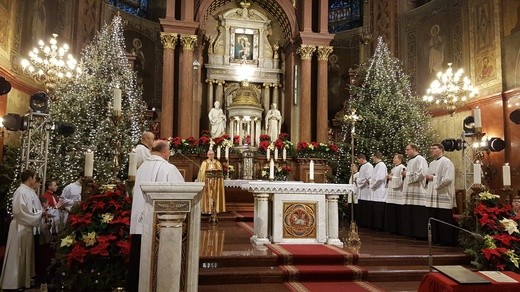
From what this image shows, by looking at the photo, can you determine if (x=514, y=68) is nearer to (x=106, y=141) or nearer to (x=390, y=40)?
(x=390, y=40)

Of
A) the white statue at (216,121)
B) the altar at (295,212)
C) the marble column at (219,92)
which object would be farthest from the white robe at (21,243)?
the marble column at (219,92)

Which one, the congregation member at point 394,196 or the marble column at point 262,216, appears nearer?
the marble column at point 262,216

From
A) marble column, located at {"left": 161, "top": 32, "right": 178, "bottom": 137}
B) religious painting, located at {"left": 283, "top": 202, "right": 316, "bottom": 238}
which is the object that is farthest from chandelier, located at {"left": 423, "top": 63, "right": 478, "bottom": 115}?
marble column, located at {"left": 161, "top": 32, "right": 178, "bottom": 137}

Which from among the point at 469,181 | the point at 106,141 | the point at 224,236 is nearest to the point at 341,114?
the point at 469,181

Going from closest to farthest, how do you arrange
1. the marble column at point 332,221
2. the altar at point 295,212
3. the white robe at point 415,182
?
the altar at point 295,212
the marble column at point 332,221
the white robe at point 415,182

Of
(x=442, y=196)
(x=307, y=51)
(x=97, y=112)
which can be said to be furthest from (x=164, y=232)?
(x=307, y=51)

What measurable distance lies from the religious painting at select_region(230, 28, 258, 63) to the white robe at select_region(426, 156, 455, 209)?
10.9 metres

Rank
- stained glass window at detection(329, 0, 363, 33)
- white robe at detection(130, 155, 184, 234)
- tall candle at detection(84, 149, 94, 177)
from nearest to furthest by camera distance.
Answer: white robe at detection(130, 155, 184, 234) → tall candle at detection(84, 149, 94, 177) → stained glass window at detection(329, 0, 363, 33)

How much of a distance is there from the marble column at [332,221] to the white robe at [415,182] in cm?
208

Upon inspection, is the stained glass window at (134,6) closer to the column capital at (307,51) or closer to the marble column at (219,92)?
the marble column at (219,92)

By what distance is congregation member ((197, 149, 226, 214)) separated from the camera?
11.3 m

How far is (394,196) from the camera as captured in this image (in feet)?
32.9

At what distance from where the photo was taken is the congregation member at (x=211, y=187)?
11.3 metres

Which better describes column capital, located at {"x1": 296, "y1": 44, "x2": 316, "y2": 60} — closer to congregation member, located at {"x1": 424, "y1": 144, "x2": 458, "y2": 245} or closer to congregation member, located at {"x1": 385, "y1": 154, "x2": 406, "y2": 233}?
congregation member, located at {"x1": 385, "y1": 154, "x2": 406, "y2": 233}
